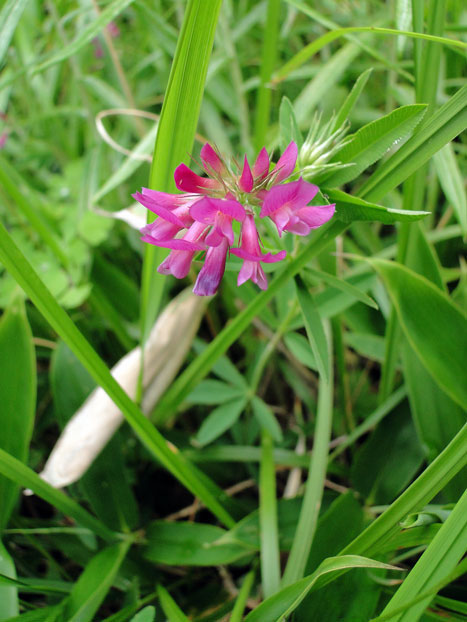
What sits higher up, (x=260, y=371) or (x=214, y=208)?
(x=214, y=208)

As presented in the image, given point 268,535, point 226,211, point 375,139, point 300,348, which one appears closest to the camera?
point 226,211

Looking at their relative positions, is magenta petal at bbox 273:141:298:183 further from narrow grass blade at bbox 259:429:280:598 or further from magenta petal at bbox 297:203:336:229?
narrow grass blade at bbox 259:429:280:598

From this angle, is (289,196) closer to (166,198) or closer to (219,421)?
(166,198)

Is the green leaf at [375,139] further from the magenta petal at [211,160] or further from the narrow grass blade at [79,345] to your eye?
the narrow grass blade at [79,345]

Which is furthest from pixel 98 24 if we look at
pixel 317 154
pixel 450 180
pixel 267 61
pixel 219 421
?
pixel 219 421

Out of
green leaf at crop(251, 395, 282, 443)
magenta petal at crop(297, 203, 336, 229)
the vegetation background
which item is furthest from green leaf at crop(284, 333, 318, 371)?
magenta petal at crop(297, 203, 336, 229)

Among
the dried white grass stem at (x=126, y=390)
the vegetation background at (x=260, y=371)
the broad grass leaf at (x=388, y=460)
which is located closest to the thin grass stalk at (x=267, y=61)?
the vegetation background at (x=260, y=371)
